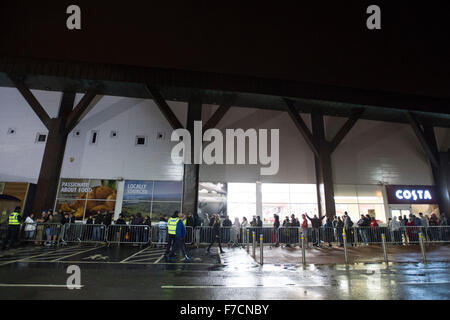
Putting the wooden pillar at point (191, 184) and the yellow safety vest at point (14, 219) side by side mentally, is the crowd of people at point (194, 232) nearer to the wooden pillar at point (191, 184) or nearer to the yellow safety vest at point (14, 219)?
the yellow safety vest at point (14, 219)

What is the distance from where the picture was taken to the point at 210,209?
19.2 meters

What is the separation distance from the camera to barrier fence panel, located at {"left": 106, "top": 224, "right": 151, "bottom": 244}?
13.6 m

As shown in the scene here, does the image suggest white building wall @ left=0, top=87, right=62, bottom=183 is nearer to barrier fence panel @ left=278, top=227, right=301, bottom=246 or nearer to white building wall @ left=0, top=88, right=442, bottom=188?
white building wall @ left=0, top=88, right=442, bottom=188

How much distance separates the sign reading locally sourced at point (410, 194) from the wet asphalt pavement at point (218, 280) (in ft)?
44.0

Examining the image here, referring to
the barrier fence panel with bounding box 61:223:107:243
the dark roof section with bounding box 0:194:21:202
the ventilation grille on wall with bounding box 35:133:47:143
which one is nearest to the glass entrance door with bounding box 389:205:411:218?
the barrier fence panel with bounding box 61:223:107:243

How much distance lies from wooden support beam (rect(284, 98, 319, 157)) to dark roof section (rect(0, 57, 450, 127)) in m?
0.85

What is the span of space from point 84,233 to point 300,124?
53.4 ft

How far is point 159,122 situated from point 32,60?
874 cm

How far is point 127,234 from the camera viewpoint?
44.7 ft

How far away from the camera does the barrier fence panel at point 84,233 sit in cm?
1359

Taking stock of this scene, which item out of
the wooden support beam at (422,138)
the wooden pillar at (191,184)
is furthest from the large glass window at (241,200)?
the wooden support beam at (422,138)

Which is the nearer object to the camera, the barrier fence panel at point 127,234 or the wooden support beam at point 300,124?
the barrier fence panel at point 127,234

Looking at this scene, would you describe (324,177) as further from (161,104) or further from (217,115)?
(161,104)
